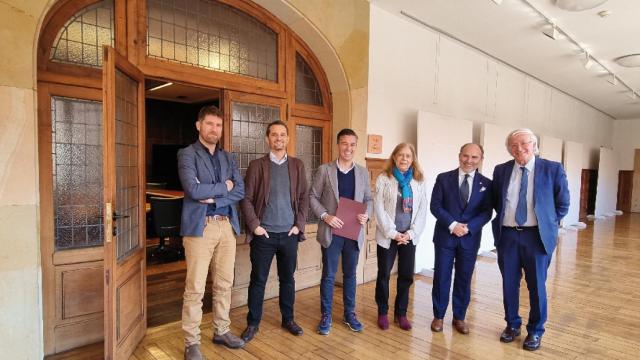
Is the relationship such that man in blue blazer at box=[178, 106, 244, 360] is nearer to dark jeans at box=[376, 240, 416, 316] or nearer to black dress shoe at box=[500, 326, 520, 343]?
dark jeans at box=[376, 240, 416, 316]

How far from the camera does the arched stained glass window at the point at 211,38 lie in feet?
10.7

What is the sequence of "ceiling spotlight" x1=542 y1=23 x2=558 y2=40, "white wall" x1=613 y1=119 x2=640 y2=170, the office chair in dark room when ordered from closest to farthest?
1. "ceiling spotlight" x1=542 y1=23 x2=558 y2=40
2. the office chair in dark room
3. "white wall" x1=613 y1=119 x2=640 y2=170

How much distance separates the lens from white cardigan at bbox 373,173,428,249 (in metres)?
3.20

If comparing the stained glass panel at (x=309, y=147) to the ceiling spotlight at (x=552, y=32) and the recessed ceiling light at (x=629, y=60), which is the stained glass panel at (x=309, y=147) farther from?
the recessed ceiling light at (x=629, y=60)

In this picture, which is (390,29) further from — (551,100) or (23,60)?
(551,100)

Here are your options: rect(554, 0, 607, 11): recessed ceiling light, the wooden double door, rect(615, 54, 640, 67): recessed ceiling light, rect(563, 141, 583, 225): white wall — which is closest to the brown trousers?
the wooden double door

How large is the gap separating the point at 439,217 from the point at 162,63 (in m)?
2.71

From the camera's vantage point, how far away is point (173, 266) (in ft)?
17.4

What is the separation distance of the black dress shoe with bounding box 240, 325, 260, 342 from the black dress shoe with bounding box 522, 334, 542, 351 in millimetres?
2195

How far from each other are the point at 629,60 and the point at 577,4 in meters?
3.32

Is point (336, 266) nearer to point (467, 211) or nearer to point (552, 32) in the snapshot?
point (467, 211)

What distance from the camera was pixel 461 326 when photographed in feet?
10.9

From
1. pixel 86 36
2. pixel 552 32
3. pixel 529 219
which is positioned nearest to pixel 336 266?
pixel 529 219

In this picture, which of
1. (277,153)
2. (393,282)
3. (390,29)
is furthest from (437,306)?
(390,29)
